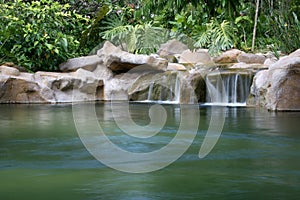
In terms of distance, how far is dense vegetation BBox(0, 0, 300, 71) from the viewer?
12555 millimetres

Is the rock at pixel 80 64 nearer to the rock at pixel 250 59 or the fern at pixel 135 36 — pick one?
the fern at pixel 135 36

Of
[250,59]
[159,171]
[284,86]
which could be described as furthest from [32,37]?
[159,171]

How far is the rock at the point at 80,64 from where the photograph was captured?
500 inches

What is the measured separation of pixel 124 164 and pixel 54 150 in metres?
0.87

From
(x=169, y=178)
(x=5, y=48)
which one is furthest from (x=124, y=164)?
(x=5, y=48)

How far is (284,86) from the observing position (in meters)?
8.41

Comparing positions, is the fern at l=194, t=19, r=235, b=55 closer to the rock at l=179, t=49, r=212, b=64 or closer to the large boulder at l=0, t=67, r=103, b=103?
the rock at l=179, t=49, r=212, b=64

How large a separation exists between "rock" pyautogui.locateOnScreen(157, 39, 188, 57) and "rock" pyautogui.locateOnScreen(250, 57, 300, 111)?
598 cm

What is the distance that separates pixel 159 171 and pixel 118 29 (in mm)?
12028

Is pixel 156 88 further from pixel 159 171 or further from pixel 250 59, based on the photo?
pixel 159 171

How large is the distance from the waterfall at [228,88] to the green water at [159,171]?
143 inches

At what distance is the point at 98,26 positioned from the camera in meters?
15.8

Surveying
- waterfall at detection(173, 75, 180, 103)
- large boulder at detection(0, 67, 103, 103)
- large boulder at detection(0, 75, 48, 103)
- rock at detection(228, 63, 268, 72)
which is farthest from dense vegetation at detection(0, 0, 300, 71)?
large boulder at detection(0, 75, 48, 103)

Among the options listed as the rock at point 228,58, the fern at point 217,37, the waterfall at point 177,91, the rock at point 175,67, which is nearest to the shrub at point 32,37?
the rock at point 175,67
